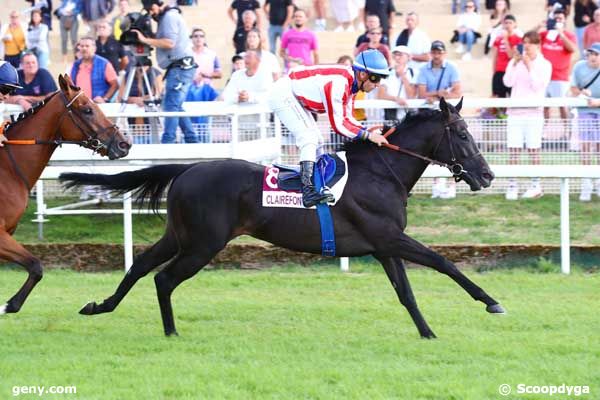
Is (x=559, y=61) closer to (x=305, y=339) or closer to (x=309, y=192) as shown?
(x=309, y=192)

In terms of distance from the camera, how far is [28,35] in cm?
1620

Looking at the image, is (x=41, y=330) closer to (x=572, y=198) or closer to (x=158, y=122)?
(x=158, y=122)

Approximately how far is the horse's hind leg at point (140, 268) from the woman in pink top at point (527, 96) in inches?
163

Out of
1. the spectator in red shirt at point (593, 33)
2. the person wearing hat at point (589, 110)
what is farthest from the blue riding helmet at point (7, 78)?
the spectator in red shirt at point (593, 33)

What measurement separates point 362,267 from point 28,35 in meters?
7.88

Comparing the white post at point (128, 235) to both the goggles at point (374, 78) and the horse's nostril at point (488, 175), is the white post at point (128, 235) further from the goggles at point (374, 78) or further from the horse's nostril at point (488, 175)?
the horse's nostril at point (488, 175)

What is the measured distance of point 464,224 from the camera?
11.2 m

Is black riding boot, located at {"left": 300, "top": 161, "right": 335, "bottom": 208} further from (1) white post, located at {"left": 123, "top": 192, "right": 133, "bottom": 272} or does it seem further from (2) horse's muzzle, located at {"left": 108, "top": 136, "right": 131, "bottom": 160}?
(1) white post, located at {"left": 123, "top": 192, "right": 133, "bottom": 272}

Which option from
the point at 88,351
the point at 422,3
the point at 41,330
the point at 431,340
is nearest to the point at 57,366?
the point at 88,351

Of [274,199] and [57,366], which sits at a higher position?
[274,199]

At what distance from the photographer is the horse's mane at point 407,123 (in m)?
7.65

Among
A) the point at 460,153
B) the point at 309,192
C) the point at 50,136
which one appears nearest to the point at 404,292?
the point at 309,192

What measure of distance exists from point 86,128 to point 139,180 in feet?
1.70

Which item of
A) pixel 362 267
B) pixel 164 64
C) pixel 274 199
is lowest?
pixel 362 267
